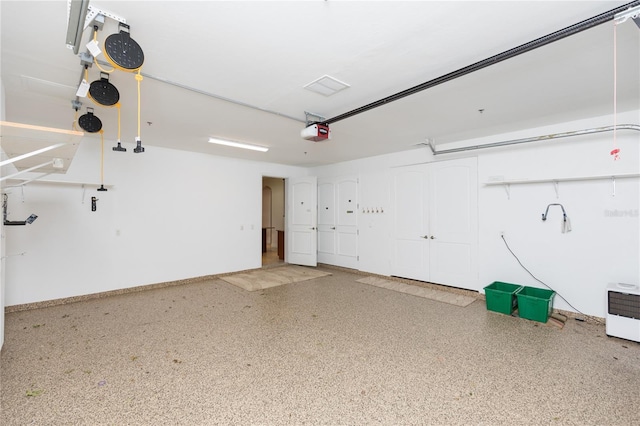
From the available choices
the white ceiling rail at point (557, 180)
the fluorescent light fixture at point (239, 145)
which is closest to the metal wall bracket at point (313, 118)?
the fluorescent light fixture at point (239, 145)

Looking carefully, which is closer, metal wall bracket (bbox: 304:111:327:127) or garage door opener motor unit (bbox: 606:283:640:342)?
garage door opener motor unit (bbox: 606:283:640:342)

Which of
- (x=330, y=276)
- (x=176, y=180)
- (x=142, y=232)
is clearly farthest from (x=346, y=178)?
(x=142, y=232)

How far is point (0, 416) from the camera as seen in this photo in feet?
6.07

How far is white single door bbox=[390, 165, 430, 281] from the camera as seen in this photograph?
5301 mm

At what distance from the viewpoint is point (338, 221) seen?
22.8ft

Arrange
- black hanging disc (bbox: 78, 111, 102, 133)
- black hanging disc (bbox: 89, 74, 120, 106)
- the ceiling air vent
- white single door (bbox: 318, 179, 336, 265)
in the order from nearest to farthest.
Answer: black hanging disc (bbox: 89, 74, 120, 106) < the ceiling air vent < black hanging disc (bbox: 78, 111, 102, 133) < white single door (bbox: 318, 179, 336, 265)

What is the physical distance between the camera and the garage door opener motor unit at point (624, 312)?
9.73 feet

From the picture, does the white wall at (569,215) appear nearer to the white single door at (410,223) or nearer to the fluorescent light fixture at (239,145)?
the white single door at (410,223)

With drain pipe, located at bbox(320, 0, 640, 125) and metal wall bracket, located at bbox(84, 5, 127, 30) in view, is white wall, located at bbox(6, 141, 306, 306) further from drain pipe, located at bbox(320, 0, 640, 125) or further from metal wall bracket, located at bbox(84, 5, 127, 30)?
drain pipe, located at bbox(320, 0, 640, 125)

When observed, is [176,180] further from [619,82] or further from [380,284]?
[619,82]

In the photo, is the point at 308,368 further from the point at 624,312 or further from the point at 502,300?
the point at 624,312

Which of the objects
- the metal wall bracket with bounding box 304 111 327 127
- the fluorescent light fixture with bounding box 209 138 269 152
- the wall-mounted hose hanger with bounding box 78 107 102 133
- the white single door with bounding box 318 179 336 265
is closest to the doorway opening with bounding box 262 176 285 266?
the white single door with bounding box 318 179 336 265

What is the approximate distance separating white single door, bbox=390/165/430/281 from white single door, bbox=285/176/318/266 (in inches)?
79.6

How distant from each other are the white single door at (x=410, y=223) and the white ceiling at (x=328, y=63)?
1645mm
